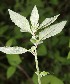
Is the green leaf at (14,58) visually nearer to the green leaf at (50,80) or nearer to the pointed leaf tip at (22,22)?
the green leaf at (50,80)

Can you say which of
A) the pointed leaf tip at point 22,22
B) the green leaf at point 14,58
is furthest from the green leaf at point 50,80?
the pointed leaf tip at point 22,22

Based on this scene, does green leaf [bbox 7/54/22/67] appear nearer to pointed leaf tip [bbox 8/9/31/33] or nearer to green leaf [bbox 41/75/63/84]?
green leaf [bbox 41/75/63/84]

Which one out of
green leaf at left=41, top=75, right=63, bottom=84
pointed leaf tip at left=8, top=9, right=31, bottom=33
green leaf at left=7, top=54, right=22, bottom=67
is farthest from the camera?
green leaf at left=7, top=54, right=22, bottom=67

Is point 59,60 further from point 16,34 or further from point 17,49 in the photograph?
point 17,49

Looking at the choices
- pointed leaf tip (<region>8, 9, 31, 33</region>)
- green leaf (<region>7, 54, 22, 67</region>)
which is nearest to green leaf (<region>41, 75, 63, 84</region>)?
green leaf (<region>7, 54, 22, 67</region>)

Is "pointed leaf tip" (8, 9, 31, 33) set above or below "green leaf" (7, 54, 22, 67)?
below

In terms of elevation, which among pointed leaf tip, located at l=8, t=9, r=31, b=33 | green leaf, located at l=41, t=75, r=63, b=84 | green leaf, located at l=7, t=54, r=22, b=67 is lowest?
pointed leaf tip, located at l=8, t=9, r=31, b=33

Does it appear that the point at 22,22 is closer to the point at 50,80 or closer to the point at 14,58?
the point at 50,80

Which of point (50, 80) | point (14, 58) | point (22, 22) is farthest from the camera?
point (14, 58)

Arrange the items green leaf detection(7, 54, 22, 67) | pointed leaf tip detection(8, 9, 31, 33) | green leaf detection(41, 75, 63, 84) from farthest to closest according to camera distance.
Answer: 1. green leaf detection(7, 54, 22, 67)
2. green leaf detection(41, 75, 63, 84)
3. pointed leaf tip detection(8, 9, 31, 33)

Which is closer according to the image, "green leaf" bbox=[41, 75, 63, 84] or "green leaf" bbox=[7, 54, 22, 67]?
"green leaf" bbox=[41, 75, 63, 84]

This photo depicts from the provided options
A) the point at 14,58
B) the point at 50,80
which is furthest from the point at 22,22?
the point at 14,58
